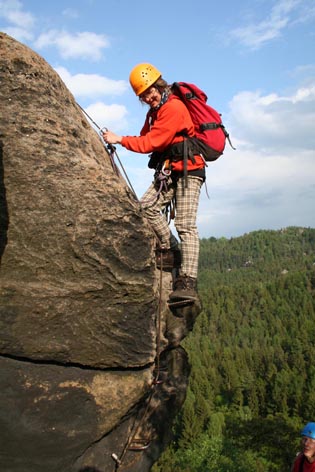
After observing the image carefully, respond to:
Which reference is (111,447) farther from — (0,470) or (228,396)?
(228,396)

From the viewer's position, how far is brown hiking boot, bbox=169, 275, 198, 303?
7086 millimetres

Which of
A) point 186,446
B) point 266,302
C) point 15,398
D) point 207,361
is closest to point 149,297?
point 15,398

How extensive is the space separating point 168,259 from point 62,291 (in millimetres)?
2439

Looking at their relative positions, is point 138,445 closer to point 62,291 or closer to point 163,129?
point 62,291

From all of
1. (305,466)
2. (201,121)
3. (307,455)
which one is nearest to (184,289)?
(201,121)

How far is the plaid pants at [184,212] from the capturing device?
714 cm

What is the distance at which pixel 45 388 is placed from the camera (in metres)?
5.82

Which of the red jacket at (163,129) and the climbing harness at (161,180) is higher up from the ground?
the red jacket at (163,129)

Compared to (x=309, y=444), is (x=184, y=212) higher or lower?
higher

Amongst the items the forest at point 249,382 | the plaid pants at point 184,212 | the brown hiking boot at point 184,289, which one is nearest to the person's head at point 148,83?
the plaid pants at point 184,212

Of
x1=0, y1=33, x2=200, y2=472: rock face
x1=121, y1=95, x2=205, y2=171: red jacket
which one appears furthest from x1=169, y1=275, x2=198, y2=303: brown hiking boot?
x1=121, y1=95, x2=205, y2=171: red jacket

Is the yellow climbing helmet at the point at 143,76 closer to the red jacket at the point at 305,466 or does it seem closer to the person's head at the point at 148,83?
the person's head at the point at 148,83

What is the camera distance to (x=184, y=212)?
7.22 m

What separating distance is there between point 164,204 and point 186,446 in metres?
70.4
